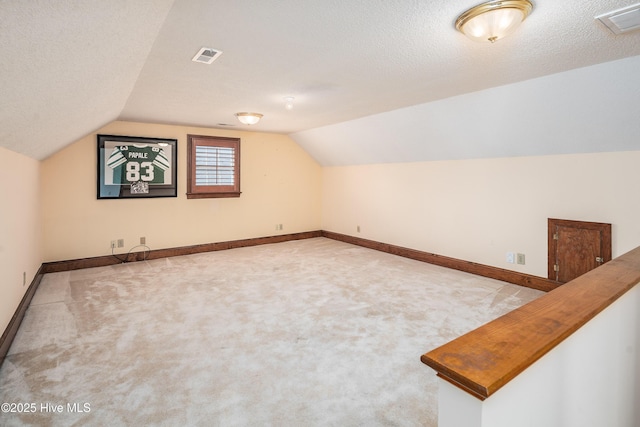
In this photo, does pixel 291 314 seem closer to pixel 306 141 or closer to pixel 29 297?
pixel 29 297

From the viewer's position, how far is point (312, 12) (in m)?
1.94

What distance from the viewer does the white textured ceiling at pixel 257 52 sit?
157 centimetres

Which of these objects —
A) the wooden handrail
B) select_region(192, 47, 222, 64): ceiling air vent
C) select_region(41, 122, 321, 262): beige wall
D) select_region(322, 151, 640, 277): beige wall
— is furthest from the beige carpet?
select_region(192, 47, 222, 64): ceiling air vent

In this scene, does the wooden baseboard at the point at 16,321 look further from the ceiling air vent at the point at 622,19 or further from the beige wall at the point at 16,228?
the ceiling air vent at the point at 622,19

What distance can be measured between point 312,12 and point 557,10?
1378mm

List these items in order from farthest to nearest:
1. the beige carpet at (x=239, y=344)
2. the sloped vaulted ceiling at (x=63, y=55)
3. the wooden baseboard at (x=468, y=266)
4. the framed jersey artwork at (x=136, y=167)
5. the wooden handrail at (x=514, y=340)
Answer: the framed jersey artwork at (x=136, y=167)
the wooden baseboard at (x=468, y=266)
the beige carpet at (x=239, y=344)
the sloped vaulted ceiling at (x=63, y=55)
the wooden handrail at (x=514, y=340)

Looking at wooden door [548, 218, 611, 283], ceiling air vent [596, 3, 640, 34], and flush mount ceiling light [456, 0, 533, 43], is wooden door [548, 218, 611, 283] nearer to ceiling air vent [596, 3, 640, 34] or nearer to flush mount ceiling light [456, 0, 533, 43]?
ceiling air vent [596, 3, 640, 34]

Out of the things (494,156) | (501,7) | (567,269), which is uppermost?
(501,7)

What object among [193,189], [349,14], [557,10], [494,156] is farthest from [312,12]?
[193,189]

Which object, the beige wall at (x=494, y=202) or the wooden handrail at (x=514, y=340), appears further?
the beige wall at (x=494, y=202)

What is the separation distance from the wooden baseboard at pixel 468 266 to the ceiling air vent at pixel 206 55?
13.4 feet

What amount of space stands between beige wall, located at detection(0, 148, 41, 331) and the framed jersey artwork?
94 centimetres

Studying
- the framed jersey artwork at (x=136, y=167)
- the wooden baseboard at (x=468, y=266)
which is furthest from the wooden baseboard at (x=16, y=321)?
the wooden baseboard at (x=468, y=266)

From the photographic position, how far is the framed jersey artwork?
5.04 meters
